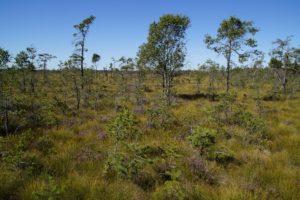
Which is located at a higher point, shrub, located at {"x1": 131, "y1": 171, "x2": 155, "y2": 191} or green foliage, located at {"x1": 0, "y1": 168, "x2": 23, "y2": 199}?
green foliage, located at {"x1": 0, "y1": 168, "x2": 23, "y2": 199}

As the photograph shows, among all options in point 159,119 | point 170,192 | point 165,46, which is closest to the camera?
point 170,192

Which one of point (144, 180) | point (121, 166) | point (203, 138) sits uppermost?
point (203, 138)

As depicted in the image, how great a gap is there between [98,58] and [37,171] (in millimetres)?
60687

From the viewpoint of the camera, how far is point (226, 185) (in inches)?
196

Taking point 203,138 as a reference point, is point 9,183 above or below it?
below

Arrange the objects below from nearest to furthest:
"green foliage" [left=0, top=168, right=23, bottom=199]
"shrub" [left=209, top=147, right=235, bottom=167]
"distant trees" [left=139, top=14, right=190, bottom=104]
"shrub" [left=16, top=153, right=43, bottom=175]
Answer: "green foliage" [left=0, top=168, right=23, bottom=199] < "shrub" [left=16, top=153, right=43, bottom=175] < "shrub" [left=209, top=147, right=235, bottom=167] < "distant trees" [left=139, top=14, right=190, bottom=104]

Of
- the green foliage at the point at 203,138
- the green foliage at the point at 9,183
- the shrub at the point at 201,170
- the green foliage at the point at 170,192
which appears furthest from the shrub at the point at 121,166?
the green foliage at the point at 203,138

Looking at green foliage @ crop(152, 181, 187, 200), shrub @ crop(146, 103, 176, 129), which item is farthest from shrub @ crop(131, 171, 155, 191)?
shrub @ crop(146, 103, 176, 129)

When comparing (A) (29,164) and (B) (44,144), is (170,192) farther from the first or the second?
(B) (44,144)

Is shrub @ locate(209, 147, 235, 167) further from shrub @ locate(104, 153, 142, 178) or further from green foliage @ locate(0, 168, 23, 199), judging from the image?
green foliage @ locate(0, 168, 23, 199)

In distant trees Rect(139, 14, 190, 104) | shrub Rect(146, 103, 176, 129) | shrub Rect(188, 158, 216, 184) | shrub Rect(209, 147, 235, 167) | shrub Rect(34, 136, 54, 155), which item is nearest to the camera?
shrub Rect(188, 158, 216, 184)

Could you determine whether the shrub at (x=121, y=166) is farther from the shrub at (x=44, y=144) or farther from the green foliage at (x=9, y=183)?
the shrub at (x=44, y=144)

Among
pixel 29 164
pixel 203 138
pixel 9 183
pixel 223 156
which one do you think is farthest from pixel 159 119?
pixel 9 183

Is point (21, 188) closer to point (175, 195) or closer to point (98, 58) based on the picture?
point (175, 195)
